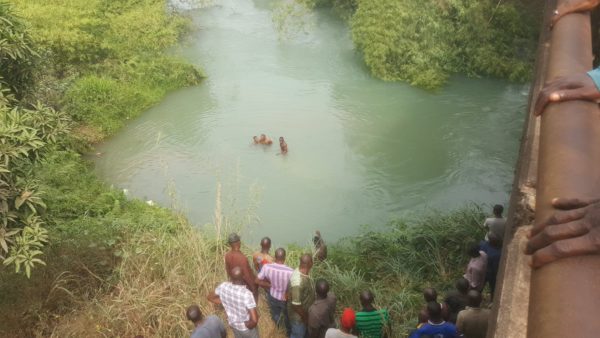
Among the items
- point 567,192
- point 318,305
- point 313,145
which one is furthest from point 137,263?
point 313,145

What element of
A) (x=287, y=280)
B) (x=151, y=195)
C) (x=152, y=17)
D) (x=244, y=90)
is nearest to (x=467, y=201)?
(x=287, y=280)

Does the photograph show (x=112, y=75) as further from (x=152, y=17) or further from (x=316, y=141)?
(x=316, y=141)

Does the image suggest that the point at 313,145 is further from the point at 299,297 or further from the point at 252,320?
the point at 252,320

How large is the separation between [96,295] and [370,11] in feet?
36.1

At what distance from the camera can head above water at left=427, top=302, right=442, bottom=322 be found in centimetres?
392

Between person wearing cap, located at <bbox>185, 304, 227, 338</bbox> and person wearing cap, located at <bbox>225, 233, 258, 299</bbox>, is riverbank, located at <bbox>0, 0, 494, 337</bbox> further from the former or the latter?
person wearing cap, located at <bbox>185, 304, 227, 338</bbox>

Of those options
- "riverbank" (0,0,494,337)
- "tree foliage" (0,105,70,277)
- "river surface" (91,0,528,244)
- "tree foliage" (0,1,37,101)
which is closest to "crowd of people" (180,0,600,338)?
"riverbank" (0,0,494,337)

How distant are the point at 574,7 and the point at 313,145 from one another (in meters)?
8.77

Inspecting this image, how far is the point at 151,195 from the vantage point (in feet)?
33.0

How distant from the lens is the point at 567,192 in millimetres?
1340

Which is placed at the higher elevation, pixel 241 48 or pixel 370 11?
pixel 370 11

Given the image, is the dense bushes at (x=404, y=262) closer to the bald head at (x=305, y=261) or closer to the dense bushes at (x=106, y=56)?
the bald head at (x=305, y=261)

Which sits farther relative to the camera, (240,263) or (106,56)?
(106,56)

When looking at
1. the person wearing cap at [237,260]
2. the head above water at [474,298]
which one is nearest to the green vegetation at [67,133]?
the person wearing cap at [237,260]
